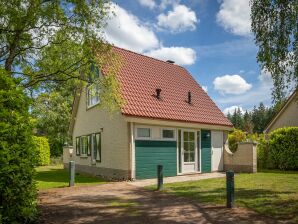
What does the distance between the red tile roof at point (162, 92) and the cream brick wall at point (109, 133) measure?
1360mm

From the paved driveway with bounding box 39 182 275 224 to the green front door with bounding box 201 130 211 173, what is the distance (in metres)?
7.89

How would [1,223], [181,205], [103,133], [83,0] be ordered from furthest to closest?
[103,133]
[83,0]
[181,205]
[1,223]

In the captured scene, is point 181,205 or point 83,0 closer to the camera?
point 181,205

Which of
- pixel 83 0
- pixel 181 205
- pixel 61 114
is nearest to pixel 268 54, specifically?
pixel 181 205

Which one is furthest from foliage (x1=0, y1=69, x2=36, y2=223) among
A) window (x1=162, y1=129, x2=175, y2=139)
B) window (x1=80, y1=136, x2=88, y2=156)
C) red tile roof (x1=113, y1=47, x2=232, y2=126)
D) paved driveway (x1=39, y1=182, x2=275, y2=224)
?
window (x1=80, y1=136, x2=88, y2=156)

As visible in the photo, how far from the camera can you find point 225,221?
7.60 m

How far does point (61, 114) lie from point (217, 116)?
21796 millimetres

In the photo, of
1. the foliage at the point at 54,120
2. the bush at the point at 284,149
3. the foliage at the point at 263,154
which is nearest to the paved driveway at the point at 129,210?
the bush at the point at 284,149

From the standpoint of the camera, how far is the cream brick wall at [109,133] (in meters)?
16.4

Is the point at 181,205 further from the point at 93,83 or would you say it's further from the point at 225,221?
the point at 93,83

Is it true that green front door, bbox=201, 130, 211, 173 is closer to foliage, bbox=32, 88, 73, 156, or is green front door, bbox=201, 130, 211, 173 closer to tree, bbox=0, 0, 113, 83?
tree, bbox=0, 0, 113, 83

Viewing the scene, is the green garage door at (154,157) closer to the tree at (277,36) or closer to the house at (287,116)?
the tree at (277,36)

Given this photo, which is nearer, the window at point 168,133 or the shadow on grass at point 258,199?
the shadow on grass at point 258,199

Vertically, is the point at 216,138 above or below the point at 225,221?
above
